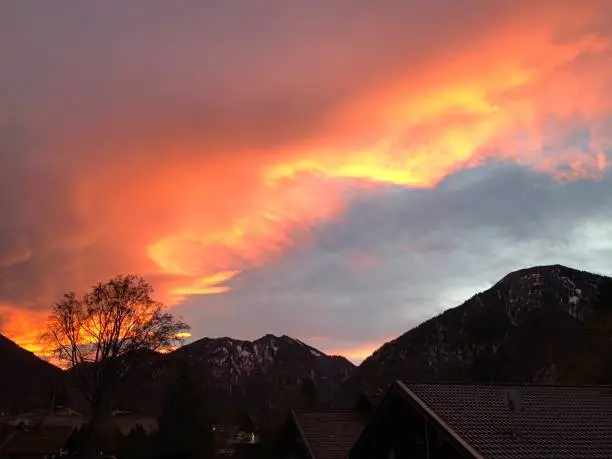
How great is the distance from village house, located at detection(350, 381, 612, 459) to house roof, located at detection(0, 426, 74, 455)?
54218 millimetres

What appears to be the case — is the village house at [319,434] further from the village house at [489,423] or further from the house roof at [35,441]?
the house roof at [35,441]

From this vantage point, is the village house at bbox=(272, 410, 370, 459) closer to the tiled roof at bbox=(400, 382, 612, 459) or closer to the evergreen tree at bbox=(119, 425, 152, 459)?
the tiled roof at bbox=(400, 382, 612, 459)

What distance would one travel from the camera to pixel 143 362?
1581 inches

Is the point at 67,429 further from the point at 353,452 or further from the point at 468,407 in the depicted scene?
the point at 468,407

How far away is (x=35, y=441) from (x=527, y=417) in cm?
6170

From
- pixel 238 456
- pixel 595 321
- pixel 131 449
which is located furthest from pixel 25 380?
pixel 595 321

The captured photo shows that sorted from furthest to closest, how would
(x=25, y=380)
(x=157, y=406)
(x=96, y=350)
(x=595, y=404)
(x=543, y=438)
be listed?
(x=25, y=380), (x=157, y=406), (x=96, y=350), (x=595, y=404), (x=543, y=438)

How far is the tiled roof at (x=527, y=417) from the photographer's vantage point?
60.3 feet

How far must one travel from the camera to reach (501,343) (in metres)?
90.0

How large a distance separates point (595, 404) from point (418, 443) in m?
6.93

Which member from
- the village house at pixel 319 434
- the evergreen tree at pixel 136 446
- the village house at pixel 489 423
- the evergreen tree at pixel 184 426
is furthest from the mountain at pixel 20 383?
the village house at pixel 489 423

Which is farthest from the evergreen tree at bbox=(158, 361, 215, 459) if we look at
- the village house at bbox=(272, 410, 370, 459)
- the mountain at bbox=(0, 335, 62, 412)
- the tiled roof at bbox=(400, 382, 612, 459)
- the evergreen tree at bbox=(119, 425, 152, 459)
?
the mountain at bbox=(0, 335, 62, 412)

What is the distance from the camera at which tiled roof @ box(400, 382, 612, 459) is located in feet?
60.3

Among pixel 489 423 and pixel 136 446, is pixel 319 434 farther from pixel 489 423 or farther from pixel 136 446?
pixel 136 446
